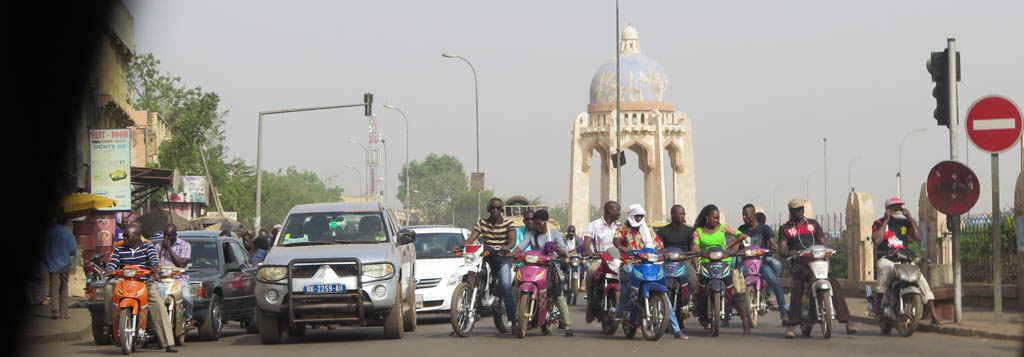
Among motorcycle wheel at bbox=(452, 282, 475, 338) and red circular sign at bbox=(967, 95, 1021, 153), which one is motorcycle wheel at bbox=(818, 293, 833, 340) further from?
motorcycle wheel at bbox=(452, 282, 475, 338)

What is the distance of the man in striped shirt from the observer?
13.9 meters

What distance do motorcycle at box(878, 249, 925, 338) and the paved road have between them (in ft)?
0.66

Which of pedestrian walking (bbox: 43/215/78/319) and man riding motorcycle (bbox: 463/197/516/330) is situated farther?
pedestrian walking (bbox: 43/215/78/319)

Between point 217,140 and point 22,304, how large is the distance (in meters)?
50.1

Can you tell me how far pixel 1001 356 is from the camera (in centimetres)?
1194

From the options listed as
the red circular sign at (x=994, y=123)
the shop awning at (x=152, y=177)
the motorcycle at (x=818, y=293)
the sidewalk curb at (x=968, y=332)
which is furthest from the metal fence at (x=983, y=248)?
the shop awning at (x=152, y=177)

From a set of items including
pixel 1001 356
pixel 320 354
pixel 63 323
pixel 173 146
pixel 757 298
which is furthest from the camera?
pixel 173 146

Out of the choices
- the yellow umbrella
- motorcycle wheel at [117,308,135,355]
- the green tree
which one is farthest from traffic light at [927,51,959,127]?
the green tree

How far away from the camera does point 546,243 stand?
14703 mm

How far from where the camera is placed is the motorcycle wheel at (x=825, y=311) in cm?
1380

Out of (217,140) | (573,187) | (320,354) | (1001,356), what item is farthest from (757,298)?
(217,140)

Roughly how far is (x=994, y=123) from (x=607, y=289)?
4662 mm

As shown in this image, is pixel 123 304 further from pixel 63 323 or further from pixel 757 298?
pixel 757 298

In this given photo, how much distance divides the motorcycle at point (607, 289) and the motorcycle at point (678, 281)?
0.55 meters
